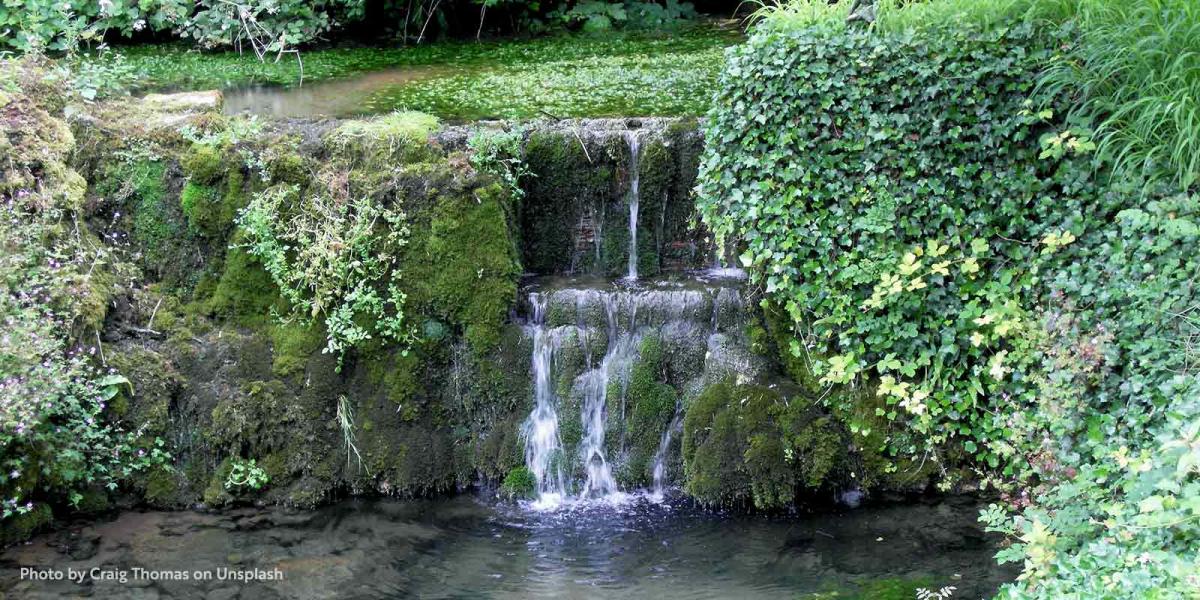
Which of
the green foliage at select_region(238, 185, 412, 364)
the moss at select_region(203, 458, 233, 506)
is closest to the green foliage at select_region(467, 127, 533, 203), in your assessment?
the green foliage at select_region(238, 185, 412, 364)

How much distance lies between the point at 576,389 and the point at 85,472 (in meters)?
3.28

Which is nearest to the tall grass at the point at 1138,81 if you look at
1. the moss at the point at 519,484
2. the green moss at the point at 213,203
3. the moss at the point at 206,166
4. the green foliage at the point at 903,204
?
the green foliage at the point at 903,204

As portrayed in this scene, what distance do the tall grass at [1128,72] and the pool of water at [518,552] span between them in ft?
7.71

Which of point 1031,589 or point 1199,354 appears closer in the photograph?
point 1031,589

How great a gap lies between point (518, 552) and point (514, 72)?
20.7ft

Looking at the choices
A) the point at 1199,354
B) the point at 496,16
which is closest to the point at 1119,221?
the point at 1199,354

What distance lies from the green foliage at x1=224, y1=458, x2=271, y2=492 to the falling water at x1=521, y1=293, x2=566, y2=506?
179 centimetres

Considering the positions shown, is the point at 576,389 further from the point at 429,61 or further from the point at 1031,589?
the point at 429,61

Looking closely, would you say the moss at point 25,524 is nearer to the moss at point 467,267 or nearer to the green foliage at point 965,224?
the moss at point 467,267

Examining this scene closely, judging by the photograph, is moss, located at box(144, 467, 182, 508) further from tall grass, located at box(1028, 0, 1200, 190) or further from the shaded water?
tall grass, located at box(1028, 0, 1200, 190)

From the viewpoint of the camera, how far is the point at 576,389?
6957 mm

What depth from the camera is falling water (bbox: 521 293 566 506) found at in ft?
22.5

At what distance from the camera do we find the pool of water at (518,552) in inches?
219

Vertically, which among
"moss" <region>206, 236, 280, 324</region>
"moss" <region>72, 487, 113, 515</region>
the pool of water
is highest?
"moss" <region>206, 236, 280, 324</region>
